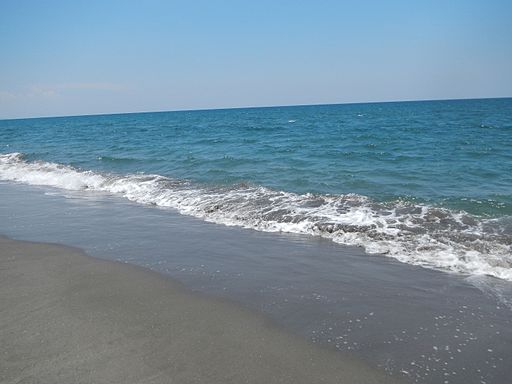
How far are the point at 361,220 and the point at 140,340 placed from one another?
5.87 metres

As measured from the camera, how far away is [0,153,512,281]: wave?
21.3 feet

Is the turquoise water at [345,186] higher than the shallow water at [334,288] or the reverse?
higher

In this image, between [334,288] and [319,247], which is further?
[319,247]

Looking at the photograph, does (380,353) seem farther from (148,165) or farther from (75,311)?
(148,165)

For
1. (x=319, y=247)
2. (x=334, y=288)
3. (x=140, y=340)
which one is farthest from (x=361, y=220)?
(x=140, y=340)

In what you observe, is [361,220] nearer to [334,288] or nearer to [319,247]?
[319,247]

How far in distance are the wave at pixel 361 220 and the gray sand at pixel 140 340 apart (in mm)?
3439

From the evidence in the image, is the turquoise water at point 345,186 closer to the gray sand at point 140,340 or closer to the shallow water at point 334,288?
the shallow water at point 334,288

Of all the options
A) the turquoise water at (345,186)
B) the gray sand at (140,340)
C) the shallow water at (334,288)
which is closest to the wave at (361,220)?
the turquoise water at (345,186)

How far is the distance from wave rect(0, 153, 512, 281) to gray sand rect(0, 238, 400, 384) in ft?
11.3

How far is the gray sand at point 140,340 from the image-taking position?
3375 millimetres

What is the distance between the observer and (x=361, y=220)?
8469 mm

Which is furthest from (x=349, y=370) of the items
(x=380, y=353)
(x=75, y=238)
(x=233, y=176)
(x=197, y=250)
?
(x=233, y=176)

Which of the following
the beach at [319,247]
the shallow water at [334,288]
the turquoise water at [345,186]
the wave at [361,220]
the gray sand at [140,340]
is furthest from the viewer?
the turquoise water at [345,186]
